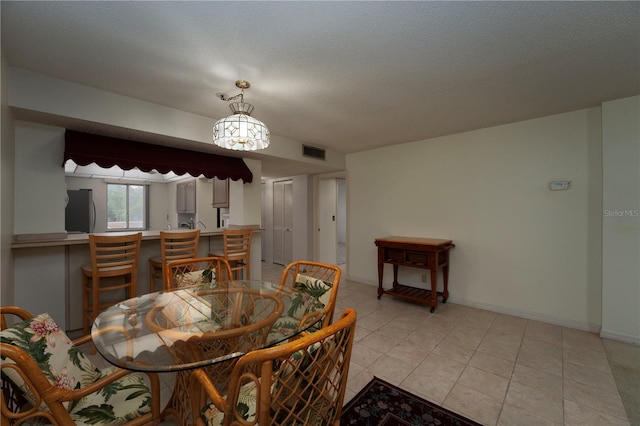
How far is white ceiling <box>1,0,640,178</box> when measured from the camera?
1.45m

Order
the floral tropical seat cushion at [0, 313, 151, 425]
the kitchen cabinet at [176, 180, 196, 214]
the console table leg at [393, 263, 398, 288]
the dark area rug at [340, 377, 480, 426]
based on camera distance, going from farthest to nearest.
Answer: the kitchen cabinet at [176, 180, 196, 214] < the console table leg at [393, 263, 398, 288] < the dark area rug at [340, 377, 480, 426] < the floral tropical seat cushion at [0, 313, 151, 425]

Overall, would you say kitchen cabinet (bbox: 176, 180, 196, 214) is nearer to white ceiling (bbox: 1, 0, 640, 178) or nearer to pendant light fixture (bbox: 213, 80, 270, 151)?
white ceiling (bbox: 1, 0, 640, 178)

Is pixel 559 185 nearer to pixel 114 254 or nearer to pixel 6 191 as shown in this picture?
pixel 114 254

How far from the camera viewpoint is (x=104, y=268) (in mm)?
2406

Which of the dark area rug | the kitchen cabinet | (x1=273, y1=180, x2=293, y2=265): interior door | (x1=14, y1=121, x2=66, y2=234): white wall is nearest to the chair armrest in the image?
the dark area rug

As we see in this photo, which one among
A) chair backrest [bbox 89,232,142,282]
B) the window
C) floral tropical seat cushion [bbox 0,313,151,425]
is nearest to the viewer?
floral tropical seat cushion [bbox 0,313,151,425]

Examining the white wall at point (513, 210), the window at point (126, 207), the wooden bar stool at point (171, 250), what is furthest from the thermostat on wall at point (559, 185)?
the window at point (126, 207)

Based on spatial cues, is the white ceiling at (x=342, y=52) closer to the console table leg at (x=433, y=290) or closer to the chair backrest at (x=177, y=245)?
the chair backrest at (x=177, y=245)

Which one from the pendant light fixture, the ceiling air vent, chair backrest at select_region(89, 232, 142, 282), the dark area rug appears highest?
the ceiling air vent

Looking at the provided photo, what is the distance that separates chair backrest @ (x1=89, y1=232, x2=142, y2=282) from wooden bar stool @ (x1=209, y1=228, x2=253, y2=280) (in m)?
0.95

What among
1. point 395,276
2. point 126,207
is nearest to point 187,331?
point 395,276

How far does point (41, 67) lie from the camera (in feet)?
6.59

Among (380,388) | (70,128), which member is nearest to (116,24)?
(70,128)

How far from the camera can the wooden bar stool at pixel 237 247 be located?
3.30 meters
